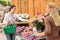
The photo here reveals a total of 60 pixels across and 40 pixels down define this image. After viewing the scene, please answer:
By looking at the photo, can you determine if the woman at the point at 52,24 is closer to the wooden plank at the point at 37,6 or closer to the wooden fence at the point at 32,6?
the wooden fence at the point at 32,6

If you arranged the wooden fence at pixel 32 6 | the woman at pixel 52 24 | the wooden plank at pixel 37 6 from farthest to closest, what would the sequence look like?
1. the wooden plank at pixel 37 6
2. the wooden fence at pixel 32 6
3. the woman at pixel 52 24

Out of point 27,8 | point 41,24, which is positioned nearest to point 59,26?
point 41,24

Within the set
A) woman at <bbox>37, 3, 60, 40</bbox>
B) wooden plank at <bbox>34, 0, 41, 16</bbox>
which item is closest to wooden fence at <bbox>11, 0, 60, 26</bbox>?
wooden plank at <bbox>34, 0, 41, 16</bbox>

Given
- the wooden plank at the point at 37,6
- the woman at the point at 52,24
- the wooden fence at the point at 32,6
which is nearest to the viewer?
the woman at the point at 52,24

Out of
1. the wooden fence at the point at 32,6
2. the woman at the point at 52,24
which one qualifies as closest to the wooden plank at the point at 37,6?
the wooden fence at the point at 32,6

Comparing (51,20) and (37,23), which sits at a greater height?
(51,20)

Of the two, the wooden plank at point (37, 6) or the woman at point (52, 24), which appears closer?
the woman at point (52, 24)

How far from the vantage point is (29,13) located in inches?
329

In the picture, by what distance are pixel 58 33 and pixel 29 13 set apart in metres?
4.73

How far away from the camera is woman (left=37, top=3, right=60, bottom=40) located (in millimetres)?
3564

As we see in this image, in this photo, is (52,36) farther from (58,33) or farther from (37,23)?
(37,23)

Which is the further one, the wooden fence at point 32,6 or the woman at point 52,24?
the wooden fence at point 32,6

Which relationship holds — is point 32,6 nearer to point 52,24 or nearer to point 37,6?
point 37,6

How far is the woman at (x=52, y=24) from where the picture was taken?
11.7 feet
